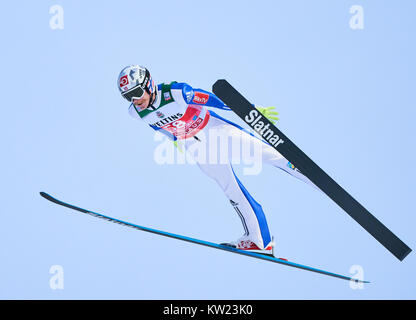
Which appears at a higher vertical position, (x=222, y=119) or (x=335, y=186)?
(x=222, y=119)

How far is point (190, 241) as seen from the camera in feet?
20.3

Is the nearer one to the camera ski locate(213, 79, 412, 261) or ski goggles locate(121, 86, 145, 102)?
ski locate(213, 79, 412, 261)

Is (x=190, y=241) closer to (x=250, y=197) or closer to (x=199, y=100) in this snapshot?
(x=250, y=197)

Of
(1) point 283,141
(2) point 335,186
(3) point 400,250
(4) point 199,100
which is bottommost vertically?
(3) point 400,250

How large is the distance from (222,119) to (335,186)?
1.31 metres

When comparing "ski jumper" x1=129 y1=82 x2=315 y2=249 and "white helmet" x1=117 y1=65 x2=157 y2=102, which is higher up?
"white helmet" x1=117 y1=65 x2=157 y2=102

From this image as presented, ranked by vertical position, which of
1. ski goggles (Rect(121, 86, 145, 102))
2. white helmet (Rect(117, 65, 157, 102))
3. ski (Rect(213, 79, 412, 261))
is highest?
white helmet (Rect(117, 65, 157, 102))

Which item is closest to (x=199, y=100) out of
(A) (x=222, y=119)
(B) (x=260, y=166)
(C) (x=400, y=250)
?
(A) (x=222, y=119)

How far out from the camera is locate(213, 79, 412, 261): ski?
17.1 feet

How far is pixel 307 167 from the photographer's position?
17.4 ft

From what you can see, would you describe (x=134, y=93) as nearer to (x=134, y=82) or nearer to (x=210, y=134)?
(x=134, y=82)

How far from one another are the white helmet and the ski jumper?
169mm

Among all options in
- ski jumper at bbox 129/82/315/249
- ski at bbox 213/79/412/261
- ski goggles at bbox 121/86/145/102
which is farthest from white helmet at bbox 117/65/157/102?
ski at bbox 213/79/412/261

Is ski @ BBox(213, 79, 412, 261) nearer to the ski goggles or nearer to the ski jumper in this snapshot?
the ski jumper
